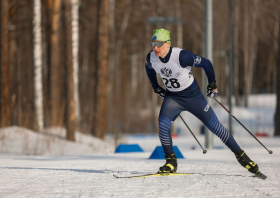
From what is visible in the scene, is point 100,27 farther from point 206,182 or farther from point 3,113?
point 206,182

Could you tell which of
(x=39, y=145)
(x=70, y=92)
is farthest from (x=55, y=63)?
(x=39, y=145)

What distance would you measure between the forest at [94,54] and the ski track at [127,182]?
632cm

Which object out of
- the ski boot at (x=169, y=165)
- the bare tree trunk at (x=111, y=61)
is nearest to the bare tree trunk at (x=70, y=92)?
the bare tree trunk at (x=111, y=61)

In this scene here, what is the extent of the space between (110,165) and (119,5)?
2354 cm

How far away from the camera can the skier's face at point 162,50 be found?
545 centimetres

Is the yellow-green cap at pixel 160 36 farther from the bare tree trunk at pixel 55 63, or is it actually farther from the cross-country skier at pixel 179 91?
the bare tree trunk at pixel 55 63

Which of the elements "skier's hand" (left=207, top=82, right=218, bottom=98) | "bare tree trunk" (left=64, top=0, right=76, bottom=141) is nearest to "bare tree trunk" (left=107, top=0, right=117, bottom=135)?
"bare tree trunk" (left=64, top=0, right=76, bottom=141)

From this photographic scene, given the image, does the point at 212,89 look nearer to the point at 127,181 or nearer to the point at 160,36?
the point at 160,36

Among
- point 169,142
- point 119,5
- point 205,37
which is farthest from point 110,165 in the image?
point 119,5

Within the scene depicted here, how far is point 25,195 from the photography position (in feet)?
15.0

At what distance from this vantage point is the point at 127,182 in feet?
17.4

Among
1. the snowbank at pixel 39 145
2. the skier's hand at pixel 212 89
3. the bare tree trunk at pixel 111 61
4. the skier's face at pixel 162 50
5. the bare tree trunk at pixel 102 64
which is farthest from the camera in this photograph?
the bare tree trunk at pixel 111 61

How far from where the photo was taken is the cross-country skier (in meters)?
5.48

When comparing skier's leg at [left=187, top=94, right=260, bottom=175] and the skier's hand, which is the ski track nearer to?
skier's leg at [left=187, top=94, right=260, bottom=175]
